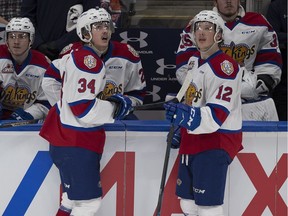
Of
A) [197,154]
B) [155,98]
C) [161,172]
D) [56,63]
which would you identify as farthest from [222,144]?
[155,98]

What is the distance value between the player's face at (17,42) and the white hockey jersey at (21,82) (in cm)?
8

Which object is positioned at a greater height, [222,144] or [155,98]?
[222,144]

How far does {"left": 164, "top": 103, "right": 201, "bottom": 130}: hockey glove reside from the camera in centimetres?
344

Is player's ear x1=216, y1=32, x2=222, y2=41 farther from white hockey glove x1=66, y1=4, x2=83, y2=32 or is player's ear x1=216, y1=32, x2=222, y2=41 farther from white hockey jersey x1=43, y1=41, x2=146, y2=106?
white hockey glove x1=66, y1=4, x2=83, y2=32

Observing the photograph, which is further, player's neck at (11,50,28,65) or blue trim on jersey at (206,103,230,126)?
player's neck at (11,50,28,65)

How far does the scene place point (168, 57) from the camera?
5.25 meters

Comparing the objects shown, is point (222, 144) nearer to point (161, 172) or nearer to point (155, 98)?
point (161, 172)

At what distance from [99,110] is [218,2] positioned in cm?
121

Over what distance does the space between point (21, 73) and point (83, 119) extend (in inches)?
42.2

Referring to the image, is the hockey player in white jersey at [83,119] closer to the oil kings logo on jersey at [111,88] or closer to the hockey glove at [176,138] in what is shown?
the hockey glove at [176,138]

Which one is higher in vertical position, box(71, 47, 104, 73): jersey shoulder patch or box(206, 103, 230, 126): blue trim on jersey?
box(71, 47, 104, 73): jersey shoulder patch

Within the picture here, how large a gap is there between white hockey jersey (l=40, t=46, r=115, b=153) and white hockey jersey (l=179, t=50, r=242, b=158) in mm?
368

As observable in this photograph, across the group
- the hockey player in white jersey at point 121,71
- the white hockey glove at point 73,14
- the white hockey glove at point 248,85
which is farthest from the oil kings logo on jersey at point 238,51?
the white hockey glove at point 73,14

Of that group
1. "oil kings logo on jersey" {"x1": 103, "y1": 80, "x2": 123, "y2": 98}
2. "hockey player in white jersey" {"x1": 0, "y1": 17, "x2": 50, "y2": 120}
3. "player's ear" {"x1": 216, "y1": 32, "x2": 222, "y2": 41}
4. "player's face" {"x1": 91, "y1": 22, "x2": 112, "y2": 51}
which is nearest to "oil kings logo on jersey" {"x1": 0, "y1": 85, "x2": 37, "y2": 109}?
"hockey player in white jersey" {"x1": 0, "y1": 17, "x2": 50, "y2": 120}
